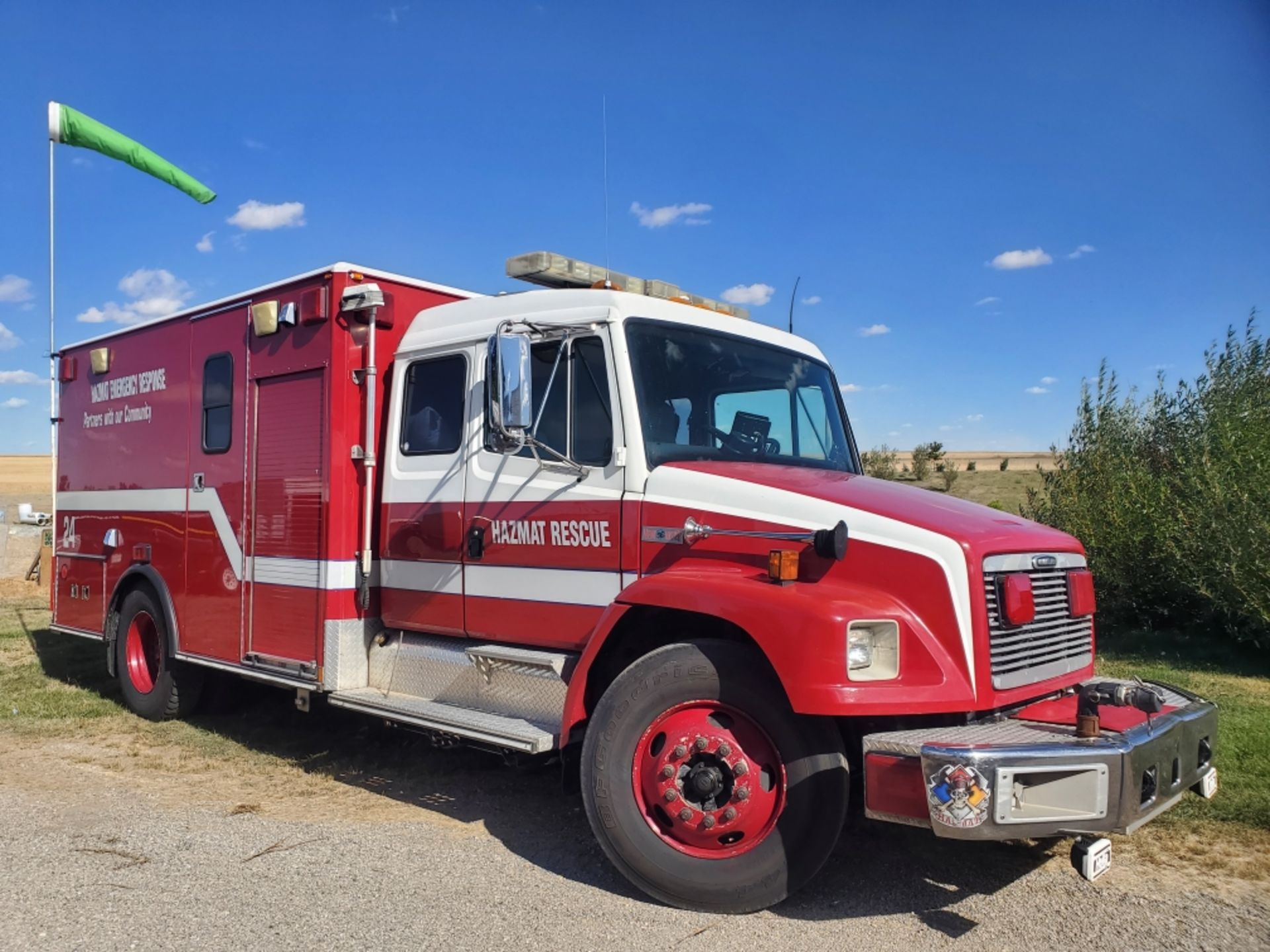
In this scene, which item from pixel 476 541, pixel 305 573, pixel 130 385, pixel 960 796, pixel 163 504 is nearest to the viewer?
pixel 960 796

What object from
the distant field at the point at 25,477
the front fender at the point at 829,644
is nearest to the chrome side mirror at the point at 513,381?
the front fender at the point at 829,644

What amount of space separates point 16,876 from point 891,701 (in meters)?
3.98

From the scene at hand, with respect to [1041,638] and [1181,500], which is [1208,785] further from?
[1181,500]

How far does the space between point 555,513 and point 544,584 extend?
0.37 m

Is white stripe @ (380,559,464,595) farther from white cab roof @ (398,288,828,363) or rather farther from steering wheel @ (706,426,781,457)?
steering wheel @ (706,426,781,457)

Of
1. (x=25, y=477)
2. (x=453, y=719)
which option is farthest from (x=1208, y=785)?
(x=25, y=477)

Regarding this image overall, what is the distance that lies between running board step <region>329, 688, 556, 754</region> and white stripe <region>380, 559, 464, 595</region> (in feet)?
1.99

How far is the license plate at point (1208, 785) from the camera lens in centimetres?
450

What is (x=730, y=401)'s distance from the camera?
5328 mm

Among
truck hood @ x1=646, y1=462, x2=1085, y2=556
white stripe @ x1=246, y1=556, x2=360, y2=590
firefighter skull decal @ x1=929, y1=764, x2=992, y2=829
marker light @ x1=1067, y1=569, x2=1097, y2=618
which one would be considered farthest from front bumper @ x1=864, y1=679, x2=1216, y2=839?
white stripe @ x1=246, y1=556, x2=360, y2=590

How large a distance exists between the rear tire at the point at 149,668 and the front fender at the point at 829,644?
16.6 feet

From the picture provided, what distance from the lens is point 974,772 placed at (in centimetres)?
357

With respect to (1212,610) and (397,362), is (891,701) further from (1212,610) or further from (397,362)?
(1212,610)

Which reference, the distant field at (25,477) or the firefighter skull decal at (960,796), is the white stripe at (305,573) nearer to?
the firefighter skull decal at (960,796)
